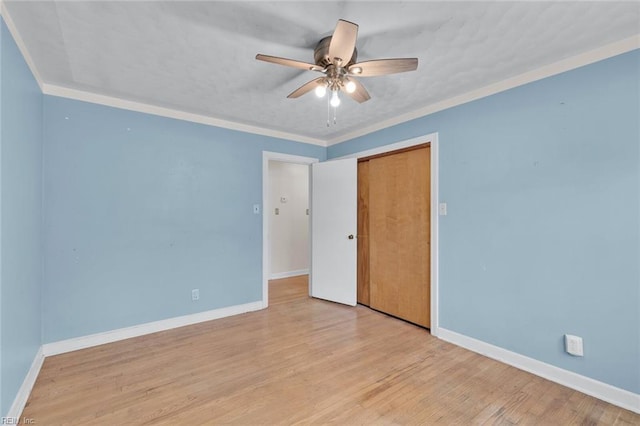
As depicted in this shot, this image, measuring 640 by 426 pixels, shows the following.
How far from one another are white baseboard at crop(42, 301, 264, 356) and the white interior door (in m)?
0.99

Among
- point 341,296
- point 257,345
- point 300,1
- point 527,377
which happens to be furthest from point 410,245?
point 300,1

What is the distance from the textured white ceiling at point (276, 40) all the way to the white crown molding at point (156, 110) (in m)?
0.09

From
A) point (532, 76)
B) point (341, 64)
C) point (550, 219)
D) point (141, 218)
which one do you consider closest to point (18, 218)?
point (141, 218)

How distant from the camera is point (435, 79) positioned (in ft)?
7.80

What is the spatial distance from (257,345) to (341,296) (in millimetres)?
1486

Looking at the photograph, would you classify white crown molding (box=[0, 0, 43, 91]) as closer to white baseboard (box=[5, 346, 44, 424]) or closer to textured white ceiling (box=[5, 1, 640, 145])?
textured white ceiling (box=[5, 1, 640, 145])

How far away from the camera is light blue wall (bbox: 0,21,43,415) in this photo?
1.54 metres

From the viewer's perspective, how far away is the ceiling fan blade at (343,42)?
4.52ft

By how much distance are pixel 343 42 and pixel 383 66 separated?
0.34 m

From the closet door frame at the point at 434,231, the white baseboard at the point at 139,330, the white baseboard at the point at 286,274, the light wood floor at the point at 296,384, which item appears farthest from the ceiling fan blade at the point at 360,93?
the white baseboard at the point at 286,274

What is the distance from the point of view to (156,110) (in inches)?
117

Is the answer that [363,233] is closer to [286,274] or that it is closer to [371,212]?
[371,212]

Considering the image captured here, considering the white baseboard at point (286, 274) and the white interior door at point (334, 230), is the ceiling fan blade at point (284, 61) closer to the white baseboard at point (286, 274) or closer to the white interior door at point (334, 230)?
the white interior door at point (334, 230)

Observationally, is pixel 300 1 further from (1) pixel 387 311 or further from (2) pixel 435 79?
(1) pixel 387 311
